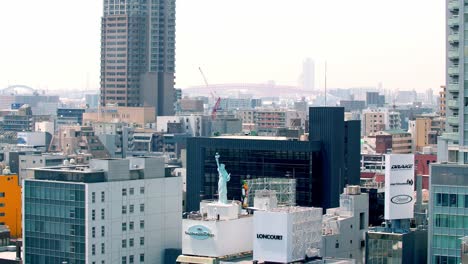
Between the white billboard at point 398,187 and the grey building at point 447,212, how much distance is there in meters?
3.20

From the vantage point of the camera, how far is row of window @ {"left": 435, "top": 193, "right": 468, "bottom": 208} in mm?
80062

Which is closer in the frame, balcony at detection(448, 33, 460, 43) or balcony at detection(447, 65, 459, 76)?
balcony at detection(448, 33, 460, 43)

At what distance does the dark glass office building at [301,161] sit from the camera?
107688mm

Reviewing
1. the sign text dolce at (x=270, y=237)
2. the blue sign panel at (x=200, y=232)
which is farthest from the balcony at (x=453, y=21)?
the sign text dolce at (x=270, y=237)

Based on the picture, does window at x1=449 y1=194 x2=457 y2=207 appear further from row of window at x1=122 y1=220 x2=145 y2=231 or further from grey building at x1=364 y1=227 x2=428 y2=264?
row of window at x1=122 y1=220 x2=145 y2=231

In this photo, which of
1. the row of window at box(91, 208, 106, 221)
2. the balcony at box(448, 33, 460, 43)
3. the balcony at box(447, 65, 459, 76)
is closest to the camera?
the row of window at box(91, 208, 106, 221)

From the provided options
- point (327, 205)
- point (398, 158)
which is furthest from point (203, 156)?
point (398, 158)

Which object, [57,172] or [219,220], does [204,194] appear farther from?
[219,220]

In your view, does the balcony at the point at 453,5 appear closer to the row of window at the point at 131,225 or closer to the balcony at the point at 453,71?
the balcony at the point at 453,71

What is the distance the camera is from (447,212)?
80.5 meters

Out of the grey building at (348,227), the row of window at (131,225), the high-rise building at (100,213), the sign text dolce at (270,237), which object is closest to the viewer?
the sign text dolce at (270,237)

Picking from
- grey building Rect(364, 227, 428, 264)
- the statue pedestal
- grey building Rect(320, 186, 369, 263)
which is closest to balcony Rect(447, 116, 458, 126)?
grey building Rect(320, 186, 369, 263)

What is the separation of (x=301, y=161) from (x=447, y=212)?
2864 centimetres

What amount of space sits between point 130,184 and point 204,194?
20338mm
